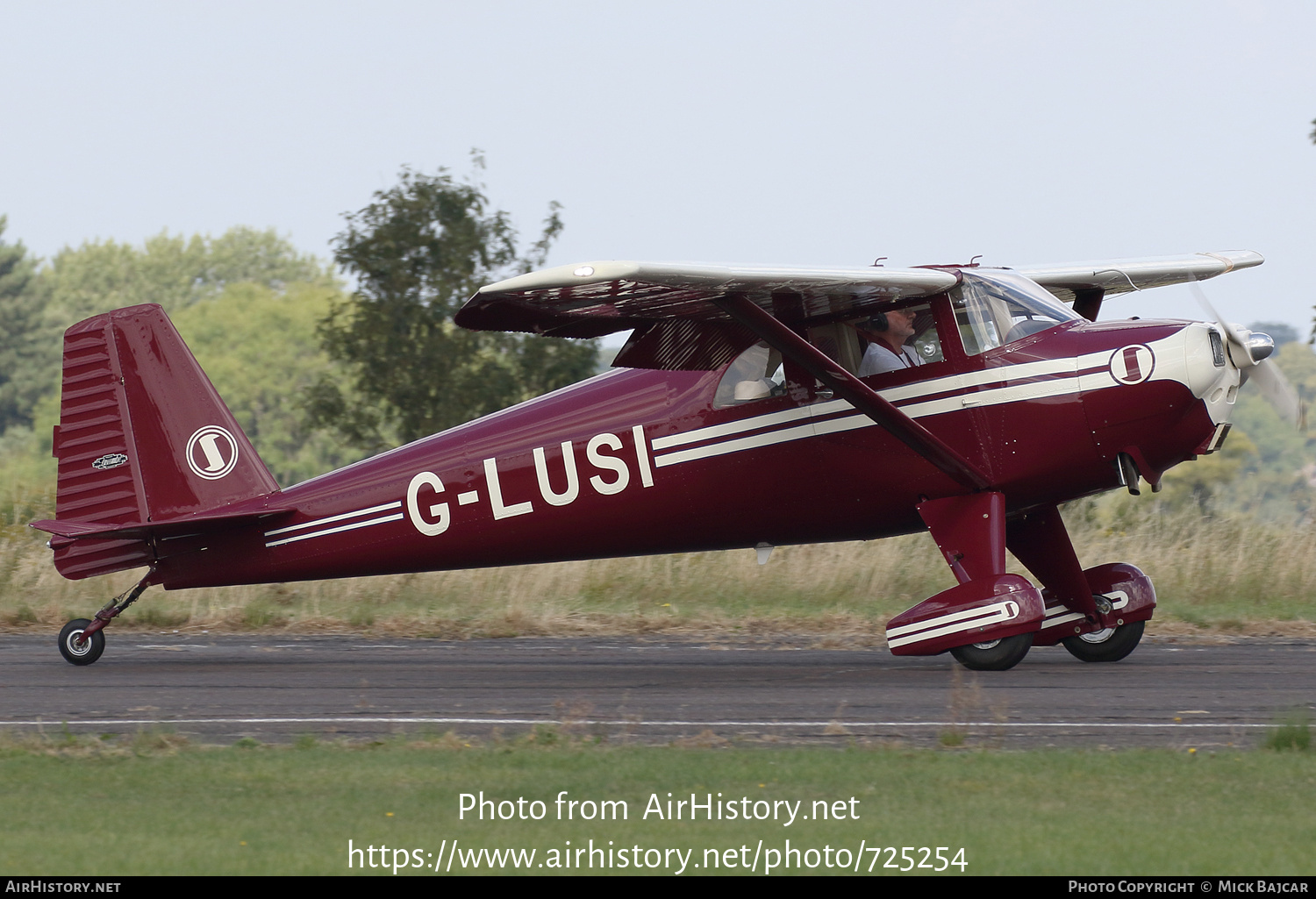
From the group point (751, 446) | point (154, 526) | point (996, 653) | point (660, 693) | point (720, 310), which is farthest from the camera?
point (154, 526)

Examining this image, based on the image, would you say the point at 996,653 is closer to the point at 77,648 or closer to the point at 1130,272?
the point at 1130,272

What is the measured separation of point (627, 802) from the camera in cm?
612

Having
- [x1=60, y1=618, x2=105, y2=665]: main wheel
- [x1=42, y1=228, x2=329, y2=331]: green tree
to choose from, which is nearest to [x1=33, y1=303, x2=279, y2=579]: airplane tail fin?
[x1=60, y1=618, x2=105, y2=665]: main wheel

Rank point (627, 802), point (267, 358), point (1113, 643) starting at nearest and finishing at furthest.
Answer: point (627, 802) → point (1113, 643) → point (267, 358)

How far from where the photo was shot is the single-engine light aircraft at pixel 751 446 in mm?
10055

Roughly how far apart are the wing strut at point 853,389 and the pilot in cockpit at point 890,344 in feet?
1.10

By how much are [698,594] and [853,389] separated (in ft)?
22.5

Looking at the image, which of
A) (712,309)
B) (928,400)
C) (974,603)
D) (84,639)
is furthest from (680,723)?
(84,639)

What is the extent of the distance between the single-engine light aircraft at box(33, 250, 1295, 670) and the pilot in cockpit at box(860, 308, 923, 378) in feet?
0.05

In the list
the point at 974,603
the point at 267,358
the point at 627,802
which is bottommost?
the point at 627,802

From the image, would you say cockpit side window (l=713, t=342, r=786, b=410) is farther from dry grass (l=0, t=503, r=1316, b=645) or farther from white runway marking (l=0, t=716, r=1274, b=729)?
dry grass (l=0, t=503, r=1316, b=645)

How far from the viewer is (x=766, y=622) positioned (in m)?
14.4

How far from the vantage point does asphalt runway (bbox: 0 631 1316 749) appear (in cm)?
815
